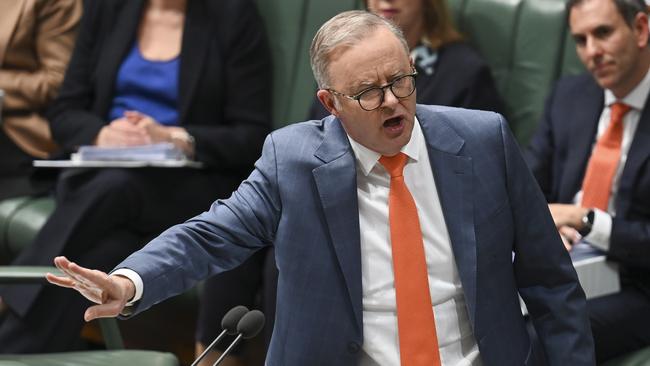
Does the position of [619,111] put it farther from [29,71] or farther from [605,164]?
[29,71]

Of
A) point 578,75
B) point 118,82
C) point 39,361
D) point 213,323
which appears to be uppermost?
point 578,75

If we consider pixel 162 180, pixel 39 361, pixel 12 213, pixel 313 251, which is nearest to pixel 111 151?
pixel 162 180

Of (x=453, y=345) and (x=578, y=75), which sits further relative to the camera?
(x=578, y=75)

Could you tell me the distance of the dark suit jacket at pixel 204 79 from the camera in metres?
3.88

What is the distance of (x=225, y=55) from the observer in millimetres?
3951

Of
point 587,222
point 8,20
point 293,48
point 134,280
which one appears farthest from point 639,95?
point 8,20

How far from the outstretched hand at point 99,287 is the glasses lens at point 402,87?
587 millimetres

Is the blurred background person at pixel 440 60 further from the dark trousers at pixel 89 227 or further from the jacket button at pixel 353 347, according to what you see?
the jacket button at pixel 353 347

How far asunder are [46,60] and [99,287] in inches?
97.8

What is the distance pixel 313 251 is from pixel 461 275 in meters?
0.28

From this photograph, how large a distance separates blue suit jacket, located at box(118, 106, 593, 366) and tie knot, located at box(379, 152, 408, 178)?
0.19ft

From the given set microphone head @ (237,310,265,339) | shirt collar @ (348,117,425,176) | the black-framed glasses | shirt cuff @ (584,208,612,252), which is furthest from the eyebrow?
shirt cuff @ (584,208,612,252)

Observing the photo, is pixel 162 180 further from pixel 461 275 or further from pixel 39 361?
pixel 461 275

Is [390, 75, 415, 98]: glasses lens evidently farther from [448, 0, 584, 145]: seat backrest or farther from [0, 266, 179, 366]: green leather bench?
[448, 0, 584, 145]: seat backrest
